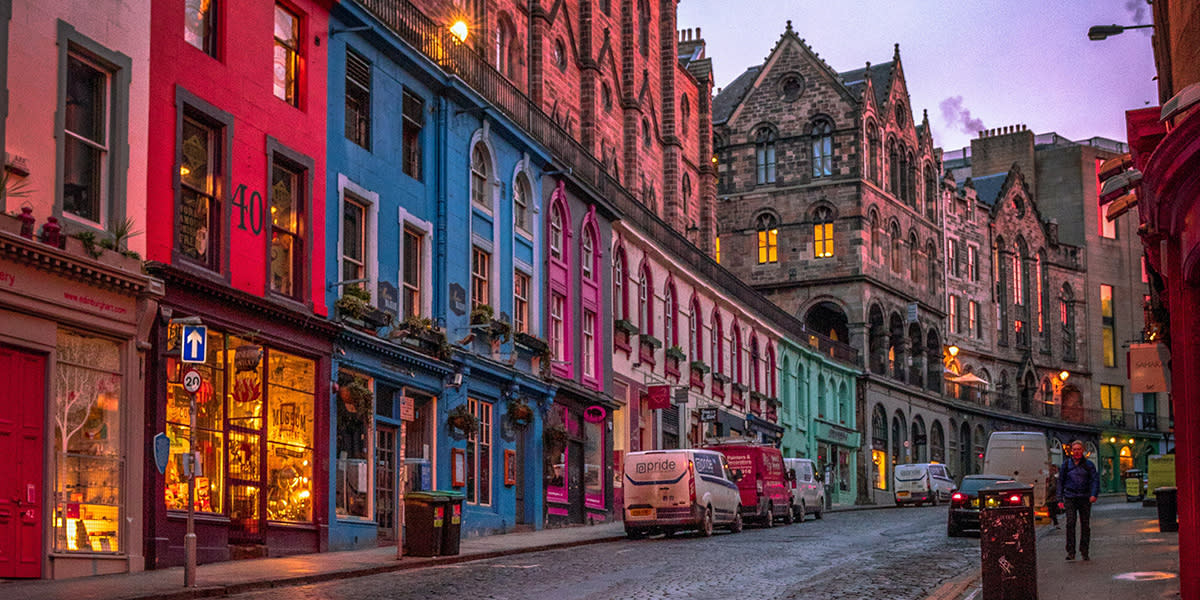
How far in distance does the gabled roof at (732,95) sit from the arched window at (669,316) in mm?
29327

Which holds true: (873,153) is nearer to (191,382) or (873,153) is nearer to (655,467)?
(655,467)

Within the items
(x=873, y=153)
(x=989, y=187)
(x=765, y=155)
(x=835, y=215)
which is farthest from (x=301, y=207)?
(x=989, y=187)

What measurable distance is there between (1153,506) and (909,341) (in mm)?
32510

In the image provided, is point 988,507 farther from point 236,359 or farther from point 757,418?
point 757,418

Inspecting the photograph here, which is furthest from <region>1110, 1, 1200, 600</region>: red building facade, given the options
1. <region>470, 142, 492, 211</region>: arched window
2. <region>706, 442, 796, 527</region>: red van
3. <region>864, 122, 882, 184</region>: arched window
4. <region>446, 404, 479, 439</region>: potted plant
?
<region>864, 122, 882, 184</region>: arched window

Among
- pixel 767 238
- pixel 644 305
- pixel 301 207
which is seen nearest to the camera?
pixel 301 207

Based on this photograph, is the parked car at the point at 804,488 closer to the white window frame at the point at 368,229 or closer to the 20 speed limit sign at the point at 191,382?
the white window frame at the point at 368,229

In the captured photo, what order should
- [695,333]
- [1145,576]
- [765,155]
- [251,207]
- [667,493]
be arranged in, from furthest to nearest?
[765,155], [695,333], [667,493], [251,207], [1145,576]

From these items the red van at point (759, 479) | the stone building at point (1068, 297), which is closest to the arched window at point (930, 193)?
the stone building at point (1068, 297)

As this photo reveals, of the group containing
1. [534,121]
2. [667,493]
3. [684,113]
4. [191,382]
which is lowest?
[667,493]

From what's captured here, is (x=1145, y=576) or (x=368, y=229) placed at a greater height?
(x=368, y=229)

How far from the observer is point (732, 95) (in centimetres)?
8006

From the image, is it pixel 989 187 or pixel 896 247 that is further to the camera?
pixel 989 187

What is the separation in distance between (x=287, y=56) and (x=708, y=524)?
43.9 ft
